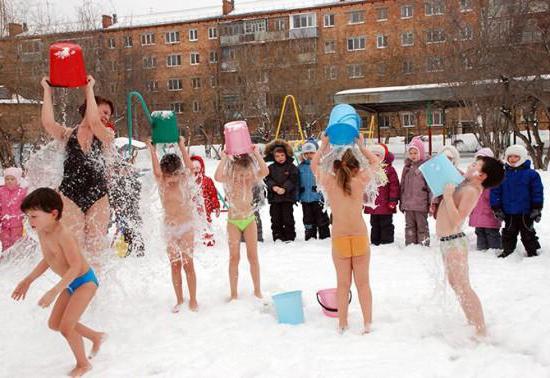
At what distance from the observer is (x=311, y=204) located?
813 cm

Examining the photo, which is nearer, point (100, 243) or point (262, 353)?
point (262, 353)

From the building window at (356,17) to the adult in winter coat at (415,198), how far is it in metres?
34.6

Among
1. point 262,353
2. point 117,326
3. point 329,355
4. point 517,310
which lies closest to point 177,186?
point 117,326

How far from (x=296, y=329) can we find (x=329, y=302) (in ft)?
1.57

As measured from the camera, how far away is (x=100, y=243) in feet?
13.1

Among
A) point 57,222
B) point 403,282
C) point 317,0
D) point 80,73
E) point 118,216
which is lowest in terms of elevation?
point 403,282

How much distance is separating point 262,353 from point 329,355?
473 mm

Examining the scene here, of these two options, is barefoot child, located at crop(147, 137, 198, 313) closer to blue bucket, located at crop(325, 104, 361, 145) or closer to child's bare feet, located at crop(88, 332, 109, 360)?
child's bare feet, located at crop(88, 332, 109, 360)

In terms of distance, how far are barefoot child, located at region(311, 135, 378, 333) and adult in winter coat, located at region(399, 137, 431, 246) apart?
316 cm

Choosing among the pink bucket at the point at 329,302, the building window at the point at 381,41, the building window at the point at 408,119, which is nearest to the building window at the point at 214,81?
the building window at the point at 381,41

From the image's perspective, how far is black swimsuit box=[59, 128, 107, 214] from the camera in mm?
3928

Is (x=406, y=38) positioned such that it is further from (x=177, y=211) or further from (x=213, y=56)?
(x=177, y=211)

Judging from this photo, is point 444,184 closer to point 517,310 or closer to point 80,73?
point 517,310

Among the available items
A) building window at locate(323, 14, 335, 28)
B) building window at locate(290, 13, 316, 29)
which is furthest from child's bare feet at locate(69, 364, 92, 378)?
building window at locate(323, 14, 335, 28)
